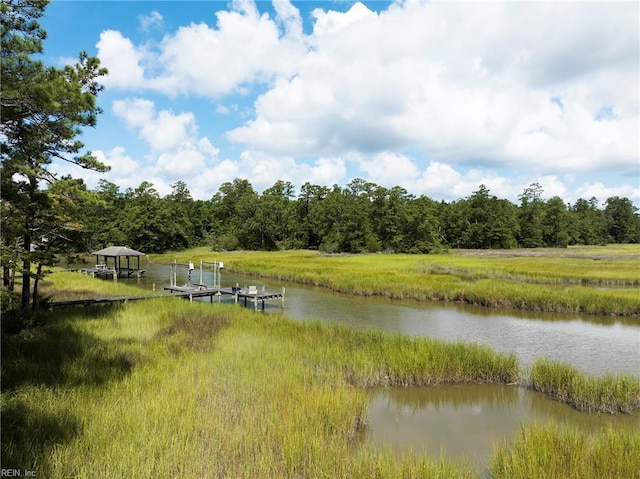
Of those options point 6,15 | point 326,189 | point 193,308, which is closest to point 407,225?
point 326,189

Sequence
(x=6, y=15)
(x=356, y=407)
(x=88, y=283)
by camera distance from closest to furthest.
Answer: (x=6, y=15)
(x=356, y=407)
(x=88, y=283)

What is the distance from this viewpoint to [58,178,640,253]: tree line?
7706 centimetres

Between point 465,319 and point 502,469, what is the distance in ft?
53.5

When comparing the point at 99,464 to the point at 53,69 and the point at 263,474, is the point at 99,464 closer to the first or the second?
the point at 263,474

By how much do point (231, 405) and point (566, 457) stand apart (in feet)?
19.0

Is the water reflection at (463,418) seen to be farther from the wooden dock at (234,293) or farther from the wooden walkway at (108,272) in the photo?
the wooden walkway at (108,272)

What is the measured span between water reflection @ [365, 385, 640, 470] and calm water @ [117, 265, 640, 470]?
0.07ft

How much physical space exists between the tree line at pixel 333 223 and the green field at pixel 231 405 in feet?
212

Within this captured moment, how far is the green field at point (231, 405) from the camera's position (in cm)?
577

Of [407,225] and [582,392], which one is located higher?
[407,225]

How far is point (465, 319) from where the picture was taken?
2161 cm

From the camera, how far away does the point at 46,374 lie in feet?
28.6

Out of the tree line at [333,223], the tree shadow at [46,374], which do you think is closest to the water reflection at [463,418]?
the tree shadow at [46,374]

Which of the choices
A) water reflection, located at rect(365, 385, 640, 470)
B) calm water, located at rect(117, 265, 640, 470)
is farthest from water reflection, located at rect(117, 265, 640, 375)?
water reflection, located at rect(365, 385, 640, 470)
